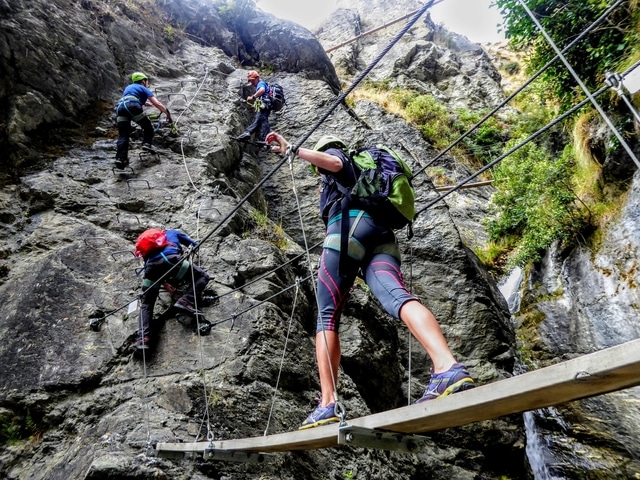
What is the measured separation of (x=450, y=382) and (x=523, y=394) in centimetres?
47

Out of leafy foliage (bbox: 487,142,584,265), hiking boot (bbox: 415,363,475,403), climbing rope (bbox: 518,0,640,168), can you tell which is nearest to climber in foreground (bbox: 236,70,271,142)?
leafy foliage (bbox: 487,142,584,265)

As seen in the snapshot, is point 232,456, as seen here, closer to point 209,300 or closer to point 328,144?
point 328,144

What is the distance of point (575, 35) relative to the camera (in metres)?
7.16

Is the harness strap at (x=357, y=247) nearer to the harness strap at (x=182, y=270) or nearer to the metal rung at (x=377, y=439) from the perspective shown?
the metal rung at (x=377, y=439)

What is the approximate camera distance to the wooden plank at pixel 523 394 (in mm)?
1506

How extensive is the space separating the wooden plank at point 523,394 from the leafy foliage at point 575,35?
6.50m

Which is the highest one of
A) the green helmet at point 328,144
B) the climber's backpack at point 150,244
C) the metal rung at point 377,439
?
the climber's backpack at point 150,244

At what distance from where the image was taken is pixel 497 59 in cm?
3034

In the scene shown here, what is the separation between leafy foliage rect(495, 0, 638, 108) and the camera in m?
6.64

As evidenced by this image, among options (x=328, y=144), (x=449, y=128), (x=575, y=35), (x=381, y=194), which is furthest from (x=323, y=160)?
(x=449, y=128)

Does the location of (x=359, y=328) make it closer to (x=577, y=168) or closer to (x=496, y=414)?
(x=496, y=414)

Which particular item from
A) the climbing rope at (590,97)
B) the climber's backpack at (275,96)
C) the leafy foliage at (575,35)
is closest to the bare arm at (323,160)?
the climbing rope at (590,97)

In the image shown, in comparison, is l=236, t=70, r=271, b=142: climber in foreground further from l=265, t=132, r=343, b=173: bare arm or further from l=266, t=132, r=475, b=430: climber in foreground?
l=265, t=132, r=343, b=173: bare arm

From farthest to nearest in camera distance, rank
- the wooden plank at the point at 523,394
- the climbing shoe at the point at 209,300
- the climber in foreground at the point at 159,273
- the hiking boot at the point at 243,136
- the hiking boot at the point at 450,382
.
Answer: the hiking boot at the point at 243,136
the climbing shoe at the point at 209,300
the climber in foreground at the point at 159,273
the hiking boot at the point at 450,382
the wooden plank at the point at 523,394
